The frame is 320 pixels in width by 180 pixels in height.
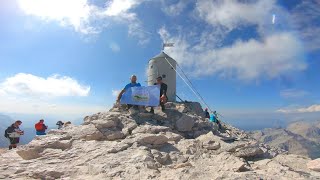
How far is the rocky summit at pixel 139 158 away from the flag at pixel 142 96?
3.32m

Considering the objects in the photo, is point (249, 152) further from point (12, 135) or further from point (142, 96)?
point (12, 135)

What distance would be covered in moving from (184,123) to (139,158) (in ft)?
22.5

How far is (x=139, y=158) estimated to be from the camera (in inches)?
427

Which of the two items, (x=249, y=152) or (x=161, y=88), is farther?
(x=161, y=88)

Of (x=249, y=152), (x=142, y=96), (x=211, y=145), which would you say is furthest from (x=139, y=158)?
(x=142, y=96)

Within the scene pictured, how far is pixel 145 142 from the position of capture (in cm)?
1285

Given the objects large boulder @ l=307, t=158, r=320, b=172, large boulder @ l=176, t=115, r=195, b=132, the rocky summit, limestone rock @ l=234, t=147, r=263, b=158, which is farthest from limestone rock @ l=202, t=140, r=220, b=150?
large boulder @ l=176, t=115, r=195, b=132

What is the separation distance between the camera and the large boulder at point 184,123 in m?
17.1

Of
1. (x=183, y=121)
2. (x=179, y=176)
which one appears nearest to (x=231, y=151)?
(x=179, y=176)

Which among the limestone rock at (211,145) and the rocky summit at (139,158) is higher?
the limestone rock at (211,145)

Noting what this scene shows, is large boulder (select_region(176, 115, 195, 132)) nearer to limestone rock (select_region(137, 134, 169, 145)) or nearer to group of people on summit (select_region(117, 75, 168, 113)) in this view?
group of people on summit (select_region(117, 75, 168, 113))

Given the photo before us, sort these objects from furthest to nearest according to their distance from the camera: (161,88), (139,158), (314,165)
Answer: (161,88) → (139,158) → (314,165)

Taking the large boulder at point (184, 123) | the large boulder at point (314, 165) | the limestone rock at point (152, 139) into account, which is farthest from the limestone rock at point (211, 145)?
the large boulder at point (184, 123)

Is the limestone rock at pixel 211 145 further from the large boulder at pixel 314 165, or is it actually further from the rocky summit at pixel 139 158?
the large boulder at pixel 314 165
